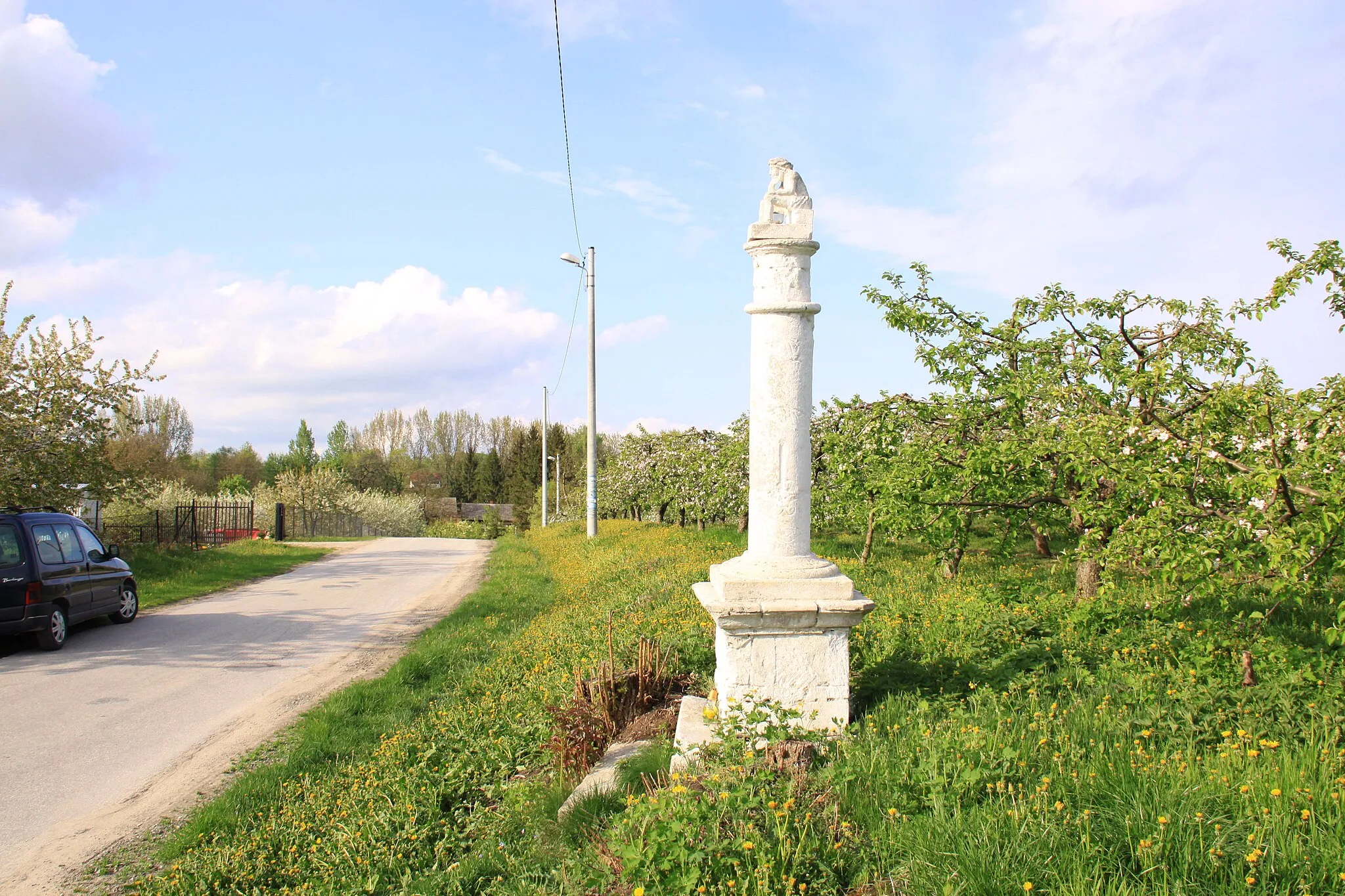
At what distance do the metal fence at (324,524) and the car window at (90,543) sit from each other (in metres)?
25.1

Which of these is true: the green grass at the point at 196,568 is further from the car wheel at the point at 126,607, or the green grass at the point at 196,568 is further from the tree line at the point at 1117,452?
the tree line at the point at 1117,452

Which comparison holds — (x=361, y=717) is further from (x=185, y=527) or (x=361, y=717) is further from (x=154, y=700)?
(x=185, y=527)

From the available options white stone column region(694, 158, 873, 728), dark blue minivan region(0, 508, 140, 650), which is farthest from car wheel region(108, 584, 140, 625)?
white stone column region(694, 158, 873, 728)

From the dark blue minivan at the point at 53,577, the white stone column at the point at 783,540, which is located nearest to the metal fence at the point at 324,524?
the dark blue minivan at the point at 53,577

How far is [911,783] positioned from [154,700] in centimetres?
678

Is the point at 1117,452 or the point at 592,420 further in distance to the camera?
the point at 592,420

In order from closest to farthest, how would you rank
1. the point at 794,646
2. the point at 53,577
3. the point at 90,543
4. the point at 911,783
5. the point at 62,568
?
the point at 911,783
the point at 794,646
the point at 53,577
the point at 62,568
the point at 90,543

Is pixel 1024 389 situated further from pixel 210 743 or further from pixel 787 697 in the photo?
pixel 210 743

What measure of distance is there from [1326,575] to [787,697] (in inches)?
121

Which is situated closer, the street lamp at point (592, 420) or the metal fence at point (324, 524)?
the street lamp at point (592, 420)

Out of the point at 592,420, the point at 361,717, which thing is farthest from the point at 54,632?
the point at 592,420

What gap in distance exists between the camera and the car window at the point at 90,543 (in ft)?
35.9

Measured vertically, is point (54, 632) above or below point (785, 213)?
below

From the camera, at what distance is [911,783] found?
347 centimetres
